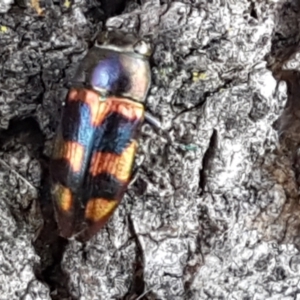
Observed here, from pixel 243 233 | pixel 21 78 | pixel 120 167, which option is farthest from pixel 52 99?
pixel 243 233

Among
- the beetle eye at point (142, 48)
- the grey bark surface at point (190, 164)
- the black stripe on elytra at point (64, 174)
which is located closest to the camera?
the grey bark surface at point (190, 164)

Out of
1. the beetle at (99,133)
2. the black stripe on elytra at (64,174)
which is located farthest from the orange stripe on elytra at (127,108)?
the black stripe on elytra at (64,174)

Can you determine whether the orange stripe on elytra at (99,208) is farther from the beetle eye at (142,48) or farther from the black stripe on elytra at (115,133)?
the beetle eye at (142,48)

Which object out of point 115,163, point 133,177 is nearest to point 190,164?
point 133,177

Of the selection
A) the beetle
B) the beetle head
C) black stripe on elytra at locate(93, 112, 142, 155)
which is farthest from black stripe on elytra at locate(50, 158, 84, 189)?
the beetle head

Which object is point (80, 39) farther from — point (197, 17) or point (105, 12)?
point (197, 17)

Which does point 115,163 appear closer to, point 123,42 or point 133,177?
point 133,177

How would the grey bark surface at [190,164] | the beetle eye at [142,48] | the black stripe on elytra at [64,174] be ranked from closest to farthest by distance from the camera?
the grey bark surface at [190,164]
the black stripe on elytra at [64,174]
the beetle eye at [142,48]
